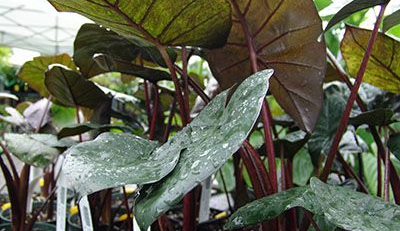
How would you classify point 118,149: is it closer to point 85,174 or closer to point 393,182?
point 85,174

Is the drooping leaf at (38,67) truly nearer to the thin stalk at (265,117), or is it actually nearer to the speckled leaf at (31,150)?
the speckled leaf at (31,150)

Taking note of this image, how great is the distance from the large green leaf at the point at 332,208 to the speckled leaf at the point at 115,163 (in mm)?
120

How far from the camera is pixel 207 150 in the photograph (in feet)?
1.07

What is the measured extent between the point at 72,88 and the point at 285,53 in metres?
0.45

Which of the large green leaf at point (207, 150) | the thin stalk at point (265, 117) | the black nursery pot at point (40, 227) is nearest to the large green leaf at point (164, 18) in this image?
the thin stalk at point (265, 117)

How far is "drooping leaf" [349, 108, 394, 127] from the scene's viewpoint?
616 millimetres

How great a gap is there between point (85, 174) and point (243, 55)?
441mm

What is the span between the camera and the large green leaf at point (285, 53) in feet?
2.01

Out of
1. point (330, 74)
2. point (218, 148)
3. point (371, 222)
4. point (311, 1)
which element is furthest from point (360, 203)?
point (330, 74)

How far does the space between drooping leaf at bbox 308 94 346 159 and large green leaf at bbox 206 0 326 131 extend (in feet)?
0.32

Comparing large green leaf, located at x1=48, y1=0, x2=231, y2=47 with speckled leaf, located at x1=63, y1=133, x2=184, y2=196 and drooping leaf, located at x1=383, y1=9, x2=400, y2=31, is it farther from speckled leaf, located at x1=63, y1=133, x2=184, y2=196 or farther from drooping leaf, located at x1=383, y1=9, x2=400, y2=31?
drooping leaf, located at x1=383, y1=9, x2=400, y2=31

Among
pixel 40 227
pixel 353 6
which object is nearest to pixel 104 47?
pixel 353 6

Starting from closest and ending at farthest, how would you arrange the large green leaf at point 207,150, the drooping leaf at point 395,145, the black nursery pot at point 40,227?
the large green leaf at point 207,150
the drooping leaf at point 395,145
the black nursery pot at point 40,227

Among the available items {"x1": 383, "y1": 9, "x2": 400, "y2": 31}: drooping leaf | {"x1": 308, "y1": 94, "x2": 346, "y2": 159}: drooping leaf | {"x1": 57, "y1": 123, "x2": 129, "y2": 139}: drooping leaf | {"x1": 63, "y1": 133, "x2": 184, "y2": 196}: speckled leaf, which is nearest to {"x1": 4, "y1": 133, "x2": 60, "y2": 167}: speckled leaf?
{"x1": 57, "y1": 123, "x2": 129, "y2": 139}: drooping leaf
